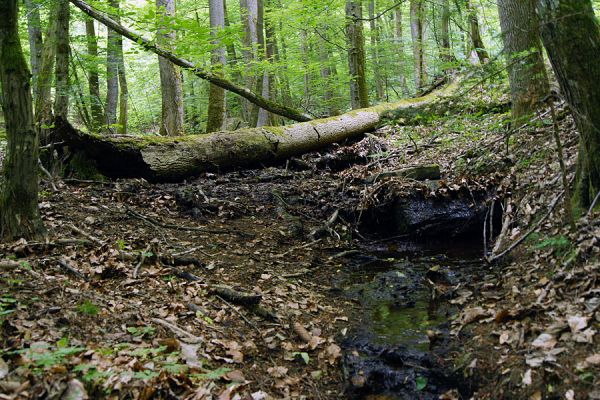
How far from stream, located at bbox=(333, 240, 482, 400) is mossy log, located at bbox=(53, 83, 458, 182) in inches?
152

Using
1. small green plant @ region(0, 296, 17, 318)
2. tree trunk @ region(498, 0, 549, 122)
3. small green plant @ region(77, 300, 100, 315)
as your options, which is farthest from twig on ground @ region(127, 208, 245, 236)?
tree trunk @ region(498, 0, 549, 122)

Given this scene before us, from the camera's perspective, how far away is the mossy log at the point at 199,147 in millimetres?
7842

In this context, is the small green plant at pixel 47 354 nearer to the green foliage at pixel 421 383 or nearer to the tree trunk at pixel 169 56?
the green foliage at pixel 421 383

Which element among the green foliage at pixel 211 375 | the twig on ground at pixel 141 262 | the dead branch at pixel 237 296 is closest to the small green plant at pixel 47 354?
the green foliage at pixel 211 375

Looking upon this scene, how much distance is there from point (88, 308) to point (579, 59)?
16.7 feet

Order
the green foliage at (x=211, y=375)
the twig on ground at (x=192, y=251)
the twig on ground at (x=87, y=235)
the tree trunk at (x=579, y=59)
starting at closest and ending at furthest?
the green foliage at (x=211, y=375), the tree trunk at (x=579, y=59), the twig on ground at (x=87, y=235), the twig on ground at (x=192, y=251)

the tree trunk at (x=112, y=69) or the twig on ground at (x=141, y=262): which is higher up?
the tree trunk at (x=112, y=69)

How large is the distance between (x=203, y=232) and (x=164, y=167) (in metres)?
2.30

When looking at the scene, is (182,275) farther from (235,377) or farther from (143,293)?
(235,377)

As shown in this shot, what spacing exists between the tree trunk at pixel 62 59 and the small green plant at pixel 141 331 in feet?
19.7

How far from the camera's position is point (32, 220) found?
4.73 m

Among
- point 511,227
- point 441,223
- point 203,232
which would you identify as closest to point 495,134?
point 441,223

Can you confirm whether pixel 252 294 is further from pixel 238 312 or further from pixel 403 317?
pixel 403 317

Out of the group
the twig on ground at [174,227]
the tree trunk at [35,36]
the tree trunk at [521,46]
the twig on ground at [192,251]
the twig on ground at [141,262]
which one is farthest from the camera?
the tree trunk at [35,36]
